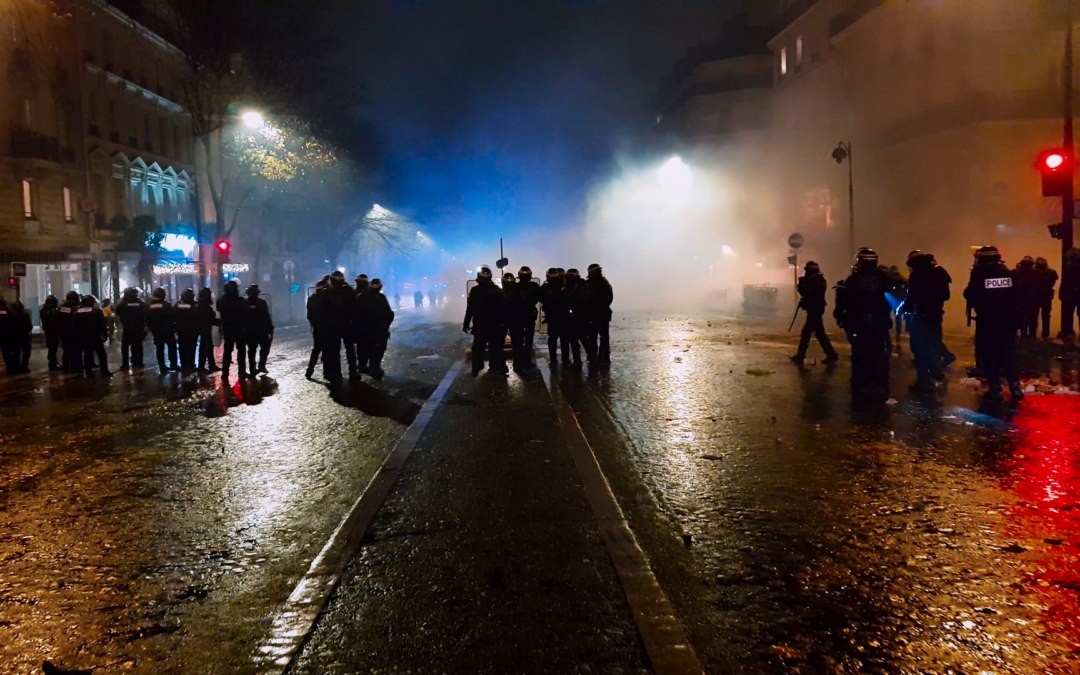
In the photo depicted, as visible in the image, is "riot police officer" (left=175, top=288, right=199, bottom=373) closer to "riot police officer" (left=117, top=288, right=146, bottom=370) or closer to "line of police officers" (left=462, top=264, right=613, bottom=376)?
"riot police officer" (left=117, top=288, right=146, bottom=370)

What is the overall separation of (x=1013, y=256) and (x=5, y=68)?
38.7 m

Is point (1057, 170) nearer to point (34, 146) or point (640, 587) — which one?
point (640, 587)

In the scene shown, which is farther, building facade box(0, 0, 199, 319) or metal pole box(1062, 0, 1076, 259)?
building facade box(0, 0, 199, 319)

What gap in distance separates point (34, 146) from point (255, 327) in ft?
74.3

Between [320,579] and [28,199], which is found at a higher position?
[28,199]

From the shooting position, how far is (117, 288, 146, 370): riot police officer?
16.1 metres

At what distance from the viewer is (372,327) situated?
46.4ft

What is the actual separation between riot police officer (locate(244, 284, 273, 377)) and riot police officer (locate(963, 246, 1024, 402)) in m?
11.3

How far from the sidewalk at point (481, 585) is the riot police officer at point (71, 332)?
40.1 feet

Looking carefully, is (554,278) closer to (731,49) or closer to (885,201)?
(885,201)

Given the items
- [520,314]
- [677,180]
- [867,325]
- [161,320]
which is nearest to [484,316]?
[520,314]

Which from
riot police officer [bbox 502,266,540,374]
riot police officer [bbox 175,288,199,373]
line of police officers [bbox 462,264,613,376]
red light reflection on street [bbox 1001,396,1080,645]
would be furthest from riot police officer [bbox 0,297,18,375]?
red light reflection on street [bbox 1001,396,1080,645]

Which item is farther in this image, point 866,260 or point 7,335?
point 7,335

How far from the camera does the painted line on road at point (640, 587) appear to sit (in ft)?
11.1
